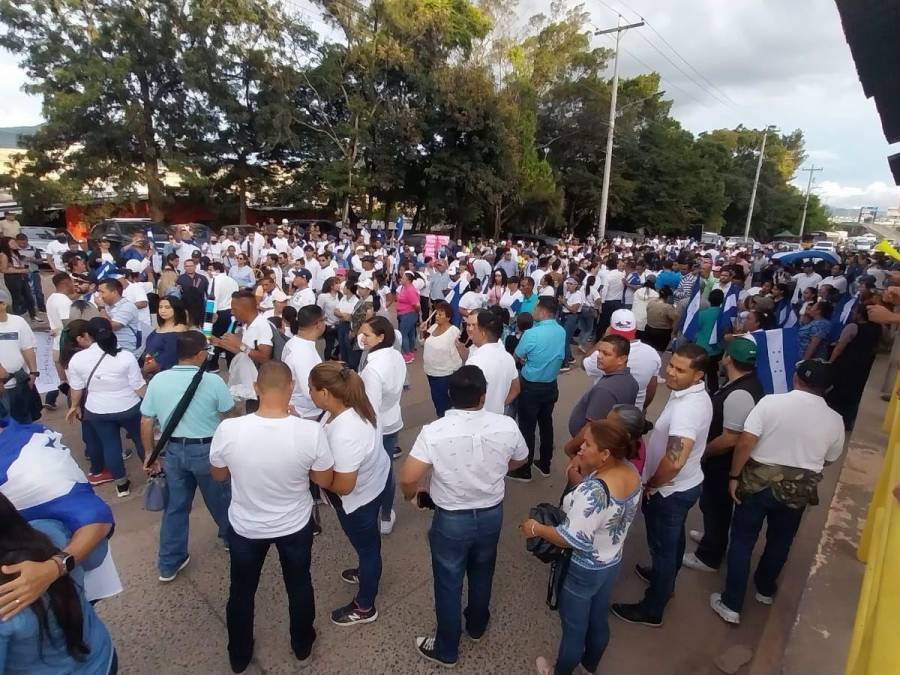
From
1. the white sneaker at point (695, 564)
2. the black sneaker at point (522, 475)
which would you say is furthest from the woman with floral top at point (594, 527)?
the black sneaker at point (522, 475)

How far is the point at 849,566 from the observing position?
314 cm

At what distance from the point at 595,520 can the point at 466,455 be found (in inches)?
24.6

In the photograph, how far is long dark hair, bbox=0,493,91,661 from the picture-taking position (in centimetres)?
145

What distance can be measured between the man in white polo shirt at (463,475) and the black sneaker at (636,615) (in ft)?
3.49

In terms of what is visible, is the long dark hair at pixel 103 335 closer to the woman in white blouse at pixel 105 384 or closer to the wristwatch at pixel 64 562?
the woman in white blouse at pixel 105 384

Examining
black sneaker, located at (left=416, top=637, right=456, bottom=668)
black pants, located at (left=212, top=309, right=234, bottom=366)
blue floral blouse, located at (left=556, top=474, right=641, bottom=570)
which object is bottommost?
black sneaker, located at (left=416, top=637, right=456, bottom=668)

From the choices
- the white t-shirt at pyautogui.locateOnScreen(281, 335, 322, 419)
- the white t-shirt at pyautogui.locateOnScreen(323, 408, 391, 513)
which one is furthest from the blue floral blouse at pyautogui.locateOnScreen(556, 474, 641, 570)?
the white t-shirt at pyautogui.locateOnScreen(281, 335, 322, 419)

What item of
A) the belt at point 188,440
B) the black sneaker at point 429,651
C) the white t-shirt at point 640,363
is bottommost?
the black sneaker at point 429,651

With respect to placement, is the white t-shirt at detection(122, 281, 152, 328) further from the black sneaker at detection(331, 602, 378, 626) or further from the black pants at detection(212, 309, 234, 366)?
the black sneaker at detection(331, 602, 378, 626)

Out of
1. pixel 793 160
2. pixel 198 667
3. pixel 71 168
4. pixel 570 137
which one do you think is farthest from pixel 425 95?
pixel 793 160

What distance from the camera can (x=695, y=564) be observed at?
3631 millimetres

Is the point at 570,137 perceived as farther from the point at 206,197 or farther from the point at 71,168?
the point at 71,168

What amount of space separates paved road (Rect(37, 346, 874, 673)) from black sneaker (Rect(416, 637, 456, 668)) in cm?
4

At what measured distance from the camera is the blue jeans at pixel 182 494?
3.10 meters
